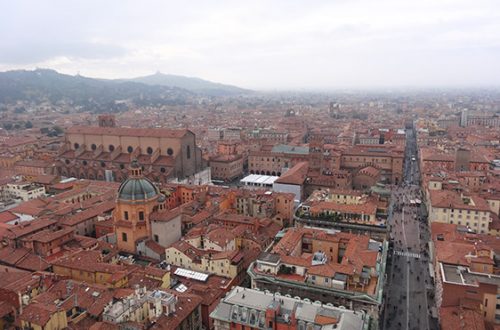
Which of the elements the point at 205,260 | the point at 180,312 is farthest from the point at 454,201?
the point at 180,312

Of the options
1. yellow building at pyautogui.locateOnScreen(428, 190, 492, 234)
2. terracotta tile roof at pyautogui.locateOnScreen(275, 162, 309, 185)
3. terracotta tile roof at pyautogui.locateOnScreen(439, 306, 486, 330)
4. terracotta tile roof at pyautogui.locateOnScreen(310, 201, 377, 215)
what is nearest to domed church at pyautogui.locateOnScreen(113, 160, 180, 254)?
terracotta tile roof at pyautogui.locateOnScreen(310, 201, 377, 215)

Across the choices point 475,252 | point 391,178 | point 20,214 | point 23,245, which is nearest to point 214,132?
point 391,178

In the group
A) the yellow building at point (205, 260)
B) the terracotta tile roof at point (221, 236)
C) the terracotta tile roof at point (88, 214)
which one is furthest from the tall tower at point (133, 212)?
the terracotta tile roof at point (221, 236)

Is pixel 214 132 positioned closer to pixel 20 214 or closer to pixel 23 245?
pixel 20 214

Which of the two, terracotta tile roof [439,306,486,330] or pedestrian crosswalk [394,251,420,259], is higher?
terracotta tile roof [439,306,486,330]

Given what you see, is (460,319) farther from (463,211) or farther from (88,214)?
(88,214)

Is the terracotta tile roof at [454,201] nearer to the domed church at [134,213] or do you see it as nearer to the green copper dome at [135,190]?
the domed church at [134,213]

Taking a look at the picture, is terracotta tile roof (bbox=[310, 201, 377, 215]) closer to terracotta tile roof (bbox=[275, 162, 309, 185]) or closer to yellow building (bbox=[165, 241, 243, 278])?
terracotta tile roof (bbox=[275, 162, 309, 185])
